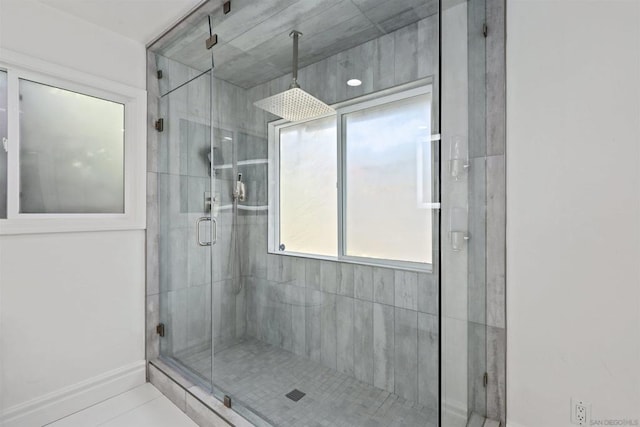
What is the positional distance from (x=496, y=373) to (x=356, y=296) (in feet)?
2.68

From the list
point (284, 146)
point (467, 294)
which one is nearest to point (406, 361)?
point (467, 294)

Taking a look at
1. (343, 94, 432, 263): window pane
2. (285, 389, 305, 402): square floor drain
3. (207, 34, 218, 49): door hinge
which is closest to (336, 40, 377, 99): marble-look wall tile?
(343, 94, 432, 263): window pane

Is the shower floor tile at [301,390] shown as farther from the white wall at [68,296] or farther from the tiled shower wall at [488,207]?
the white wall at [68,296]

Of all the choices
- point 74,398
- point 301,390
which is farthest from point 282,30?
point 74,398

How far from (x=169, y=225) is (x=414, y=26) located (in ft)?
7.00

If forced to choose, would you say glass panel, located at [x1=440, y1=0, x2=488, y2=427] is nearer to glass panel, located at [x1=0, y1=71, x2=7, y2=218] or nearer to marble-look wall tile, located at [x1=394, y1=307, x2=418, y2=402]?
marble-look wall tile, located at [x1=394, y1=307, x2=418, y2=402]

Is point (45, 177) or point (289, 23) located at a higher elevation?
point (289, 23)

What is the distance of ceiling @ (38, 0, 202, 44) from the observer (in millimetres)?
1828

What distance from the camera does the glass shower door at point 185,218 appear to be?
2168 millimetres

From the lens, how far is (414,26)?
4.92 ft
